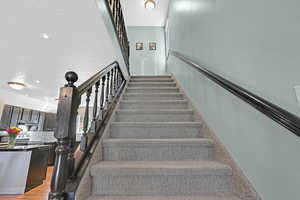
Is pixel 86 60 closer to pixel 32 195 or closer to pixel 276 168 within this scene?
pixel 32 195

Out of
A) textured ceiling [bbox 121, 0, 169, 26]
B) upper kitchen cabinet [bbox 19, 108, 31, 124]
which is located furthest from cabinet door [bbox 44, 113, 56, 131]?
textured ceiling [bbox 121, 0, 169, 26]

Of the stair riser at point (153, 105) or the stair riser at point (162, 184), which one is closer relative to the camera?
the stair riser at point (162, 184)

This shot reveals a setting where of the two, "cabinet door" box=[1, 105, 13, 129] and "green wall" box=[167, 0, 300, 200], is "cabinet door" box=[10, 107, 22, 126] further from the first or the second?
"green wall" box=[167, 0, 300, 200]

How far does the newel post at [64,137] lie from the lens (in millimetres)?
858

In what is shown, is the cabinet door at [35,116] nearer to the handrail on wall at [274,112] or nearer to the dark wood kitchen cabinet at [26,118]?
the dark wood kitchen cabinet at [26,118]

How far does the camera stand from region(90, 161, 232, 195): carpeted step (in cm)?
112

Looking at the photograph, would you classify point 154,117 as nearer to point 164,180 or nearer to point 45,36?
point 164,180

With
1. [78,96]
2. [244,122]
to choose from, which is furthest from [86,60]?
[244,122]

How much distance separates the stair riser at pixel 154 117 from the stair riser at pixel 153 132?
31cm

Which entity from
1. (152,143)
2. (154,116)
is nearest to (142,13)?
(154,116)

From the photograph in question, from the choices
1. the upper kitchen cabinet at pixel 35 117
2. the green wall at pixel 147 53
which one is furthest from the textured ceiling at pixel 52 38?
the upper kitchen cabinet at pixel 35 117

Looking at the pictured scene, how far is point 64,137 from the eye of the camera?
915 millimetres

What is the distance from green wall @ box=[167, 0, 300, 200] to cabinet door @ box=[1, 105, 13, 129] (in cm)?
728

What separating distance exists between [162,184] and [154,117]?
1.01 metres
